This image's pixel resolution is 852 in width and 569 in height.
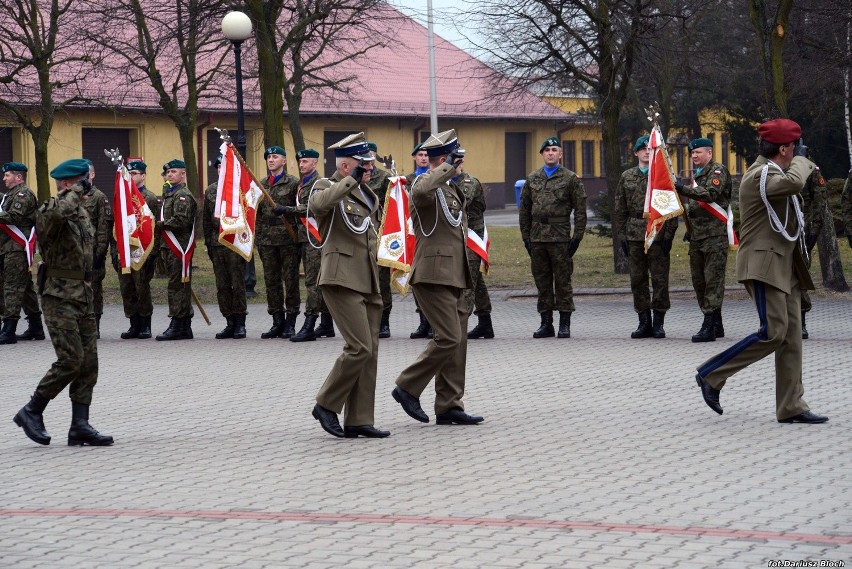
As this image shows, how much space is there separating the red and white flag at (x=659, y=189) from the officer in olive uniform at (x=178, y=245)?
17.4 feet

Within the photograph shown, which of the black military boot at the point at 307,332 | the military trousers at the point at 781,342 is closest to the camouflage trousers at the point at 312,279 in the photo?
the black military boot at the point at 307,332

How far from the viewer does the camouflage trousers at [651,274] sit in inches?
573

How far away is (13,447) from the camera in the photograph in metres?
9.09

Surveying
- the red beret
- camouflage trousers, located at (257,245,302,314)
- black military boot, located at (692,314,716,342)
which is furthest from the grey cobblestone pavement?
camouflage trousers, located at (257,245,302,314)

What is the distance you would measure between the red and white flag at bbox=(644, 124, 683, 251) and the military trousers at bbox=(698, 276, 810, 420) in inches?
177

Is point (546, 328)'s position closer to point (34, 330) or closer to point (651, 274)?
point (651, 274)

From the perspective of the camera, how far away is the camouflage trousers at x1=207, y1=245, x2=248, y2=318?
1582 cm

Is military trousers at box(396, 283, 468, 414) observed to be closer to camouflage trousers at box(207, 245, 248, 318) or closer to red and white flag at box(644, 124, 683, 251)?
red and white flag at box(644, 124, 683, 251)

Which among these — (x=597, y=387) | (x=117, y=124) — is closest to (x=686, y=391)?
(x=597, y=387)

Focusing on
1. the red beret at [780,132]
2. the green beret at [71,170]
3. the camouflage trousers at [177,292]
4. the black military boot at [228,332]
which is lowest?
the black military boot at [228,332]

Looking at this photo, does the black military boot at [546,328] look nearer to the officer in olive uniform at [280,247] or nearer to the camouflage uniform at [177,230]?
the officer in olive uniform at [280,247]

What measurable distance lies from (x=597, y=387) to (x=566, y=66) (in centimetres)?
1120

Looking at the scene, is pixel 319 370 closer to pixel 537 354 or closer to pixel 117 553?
pixel 537 354

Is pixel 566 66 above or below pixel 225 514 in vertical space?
above
